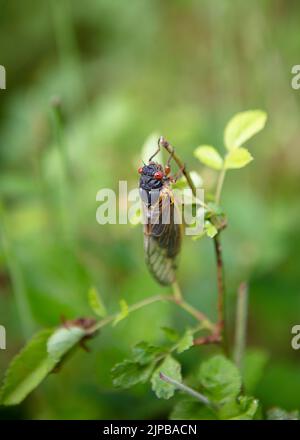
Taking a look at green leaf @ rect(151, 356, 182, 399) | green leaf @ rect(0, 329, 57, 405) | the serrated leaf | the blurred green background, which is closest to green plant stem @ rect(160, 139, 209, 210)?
the serrated leaf

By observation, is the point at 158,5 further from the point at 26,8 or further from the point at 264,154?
the point at 264,154

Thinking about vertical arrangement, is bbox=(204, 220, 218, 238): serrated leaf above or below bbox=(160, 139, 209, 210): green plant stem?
below

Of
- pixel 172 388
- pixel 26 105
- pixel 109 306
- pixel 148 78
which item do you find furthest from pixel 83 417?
pixel 148 78

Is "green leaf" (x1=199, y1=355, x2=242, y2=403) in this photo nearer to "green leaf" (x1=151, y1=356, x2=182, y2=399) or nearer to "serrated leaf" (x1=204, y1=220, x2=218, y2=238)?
"green leaf" (x1=151, y1=356, x2=182, y2=399)

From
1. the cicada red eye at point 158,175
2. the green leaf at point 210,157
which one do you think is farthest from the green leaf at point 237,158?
the cicada red eye at point 158,175

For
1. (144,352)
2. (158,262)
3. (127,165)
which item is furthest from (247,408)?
(127,165)

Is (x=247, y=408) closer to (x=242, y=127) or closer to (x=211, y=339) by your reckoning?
(x=211, y=339)

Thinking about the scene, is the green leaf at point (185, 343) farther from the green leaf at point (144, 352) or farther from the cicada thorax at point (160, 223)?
the cicada thorax at point (160, 223)
